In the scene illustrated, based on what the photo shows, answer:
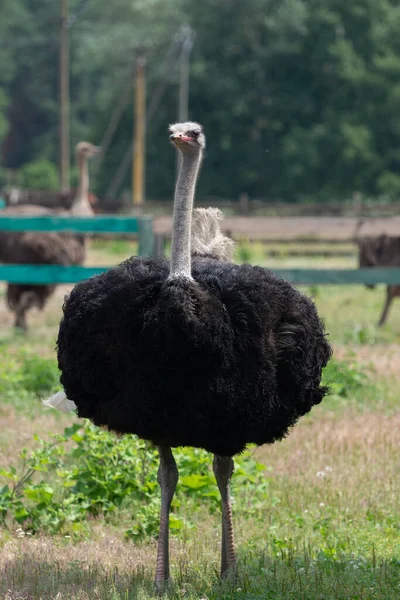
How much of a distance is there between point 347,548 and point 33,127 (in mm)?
67443

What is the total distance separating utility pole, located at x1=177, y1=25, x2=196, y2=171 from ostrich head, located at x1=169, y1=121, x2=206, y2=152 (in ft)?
126

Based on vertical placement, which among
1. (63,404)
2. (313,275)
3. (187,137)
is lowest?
(63,404)

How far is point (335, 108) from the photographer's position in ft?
170

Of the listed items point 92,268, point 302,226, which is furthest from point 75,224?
point 302,226

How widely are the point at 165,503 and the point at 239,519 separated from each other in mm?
932

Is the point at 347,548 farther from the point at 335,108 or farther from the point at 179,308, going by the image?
the point at 335,108

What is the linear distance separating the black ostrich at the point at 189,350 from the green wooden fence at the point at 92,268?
6021 mm

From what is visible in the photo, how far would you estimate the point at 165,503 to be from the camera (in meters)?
5.44

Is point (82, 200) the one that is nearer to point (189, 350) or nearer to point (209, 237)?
point (209, 237)

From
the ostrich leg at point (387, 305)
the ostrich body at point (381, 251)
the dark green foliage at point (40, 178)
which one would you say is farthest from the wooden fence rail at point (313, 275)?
the dark green foliage at point (40, 178)

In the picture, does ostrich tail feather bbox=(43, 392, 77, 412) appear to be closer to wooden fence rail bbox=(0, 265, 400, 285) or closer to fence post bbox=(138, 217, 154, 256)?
fence post bbox=(138, 217, 154, 256)

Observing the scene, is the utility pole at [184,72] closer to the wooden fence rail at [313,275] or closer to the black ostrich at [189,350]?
the wooden fence rail at [313,275]

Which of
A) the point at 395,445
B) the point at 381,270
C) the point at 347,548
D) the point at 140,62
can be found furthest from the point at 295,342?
the point at 140,62

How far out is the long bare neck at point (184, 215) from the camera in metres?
4.89
